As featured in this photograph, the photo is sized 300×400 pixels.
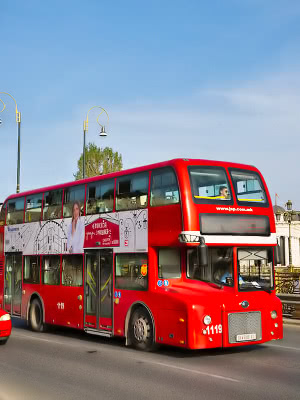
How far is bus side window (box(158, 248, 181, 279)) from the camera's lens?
1264 centimetres

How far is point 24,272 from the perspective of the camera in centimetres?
1862

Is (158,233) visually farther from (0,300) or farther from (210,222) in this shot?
(0,300)

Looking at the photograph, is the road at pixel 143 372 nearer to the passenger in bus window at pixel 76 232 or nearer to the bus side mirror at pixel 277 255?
the bus side mirror at pixel 277 255

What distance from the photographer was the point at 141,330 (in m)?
13.2

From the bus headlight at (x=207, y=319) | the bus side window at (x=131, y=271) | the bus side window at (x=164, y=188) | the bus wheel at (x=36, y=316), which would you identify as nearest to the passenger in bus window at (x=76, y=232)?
the bus side window at (x=131, y=271)

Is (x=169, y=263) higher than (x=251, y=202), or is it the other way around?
(x=251, y=202)

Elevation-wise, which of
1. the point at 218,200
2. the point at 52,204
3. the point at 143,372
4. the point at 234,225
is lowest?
the point at 143,372

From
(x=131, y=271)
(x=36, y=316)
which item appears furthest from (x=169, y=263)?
(x=36, y=316)

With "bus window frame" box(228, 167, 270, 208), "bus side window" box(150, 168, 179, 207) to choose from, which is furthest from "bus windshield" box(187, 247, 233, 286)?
"bus side window" box(150, 168, 179, 207)

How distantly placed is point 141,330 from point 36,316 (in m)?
5.74

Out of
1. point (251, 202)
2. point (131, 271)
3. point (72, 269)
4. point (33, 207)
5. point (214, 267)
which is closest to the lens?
point (214, 267)

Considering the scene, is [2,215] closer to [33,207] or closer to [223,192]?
[33,207]

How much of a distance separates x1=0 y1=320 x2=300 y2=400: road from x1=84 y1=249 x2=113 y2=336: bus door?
1.61 feet

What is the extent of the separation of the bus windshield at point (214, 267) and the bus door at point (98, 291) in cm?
267
